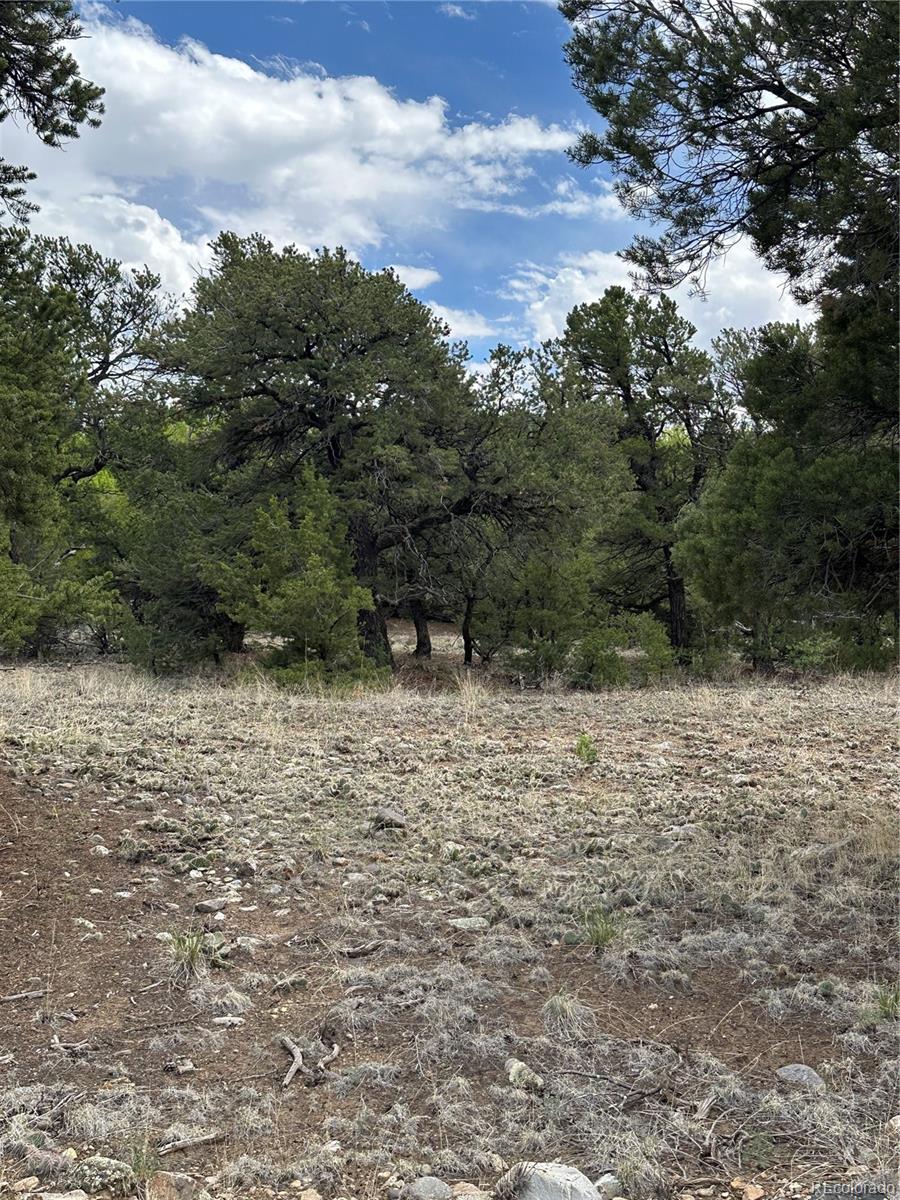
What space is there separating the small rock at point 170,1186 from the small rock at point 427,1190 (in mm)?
631

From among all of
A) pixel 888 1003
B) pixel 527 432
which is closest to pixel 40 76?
pixel 888 1003

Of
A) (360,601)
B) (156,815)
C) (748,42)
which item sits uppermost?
(748,42)

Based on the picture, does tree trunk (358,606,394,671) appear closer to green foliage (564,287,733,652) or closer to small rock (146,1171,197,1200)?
green foliage (564,287,733,652)

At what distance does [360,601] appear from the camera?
1370cm

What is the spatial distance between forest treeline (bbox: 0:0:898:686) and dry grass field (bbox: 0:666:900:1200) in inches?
67.8

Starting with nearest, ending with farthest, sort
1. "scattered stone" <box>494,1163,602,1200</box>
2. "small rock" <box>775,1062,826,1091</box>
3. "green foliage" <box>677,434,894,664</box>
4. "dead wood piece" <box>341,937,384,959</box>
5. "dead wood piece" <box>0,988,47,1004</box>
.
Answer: "scattered stone" <box>494,1163,602,1200</box>, "small rock" <box>775,1062,826,1091</box>, "dead wood piece" <box>0,988,47,1004</box>, "dead wood piece" <box>341,937,384,959</box>, "green foliage" <box>677,434,894,664</box>

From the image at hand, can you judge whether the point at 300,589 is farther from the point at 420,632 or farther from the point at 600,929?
the point at 600,929

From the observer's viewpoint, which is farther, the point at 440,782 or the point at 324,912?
the point at 440,782

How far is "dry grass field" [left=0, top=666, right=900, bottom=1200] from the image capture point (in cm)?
281

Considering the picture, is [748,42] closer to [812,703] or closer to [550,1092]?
[550,1092]

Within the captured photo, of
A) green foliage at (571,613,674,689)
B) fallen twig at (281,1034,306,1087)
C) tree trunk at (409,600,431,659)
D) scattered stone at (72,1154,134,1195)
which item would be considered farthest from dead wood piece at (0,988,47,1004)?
tree trunk at (409,600,431,659)

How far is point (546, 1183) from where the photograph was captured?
2486 mm

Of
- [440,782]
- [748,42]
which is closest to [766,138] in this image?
[748,42]

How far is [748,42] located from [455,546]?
11.6 m
